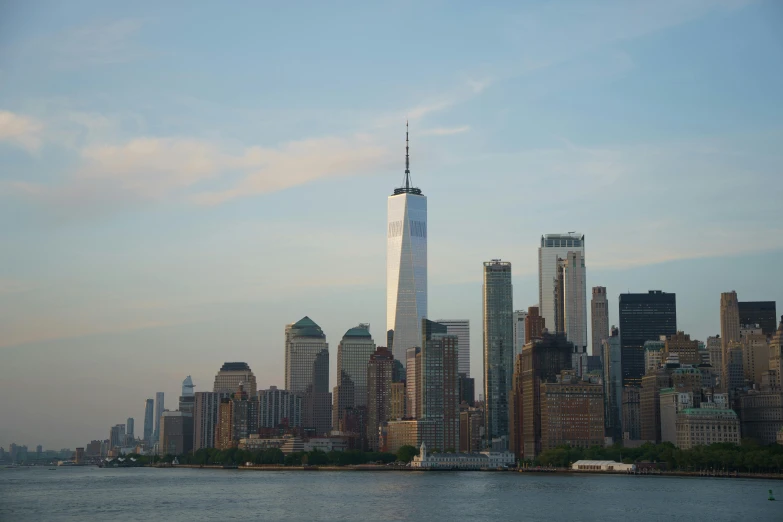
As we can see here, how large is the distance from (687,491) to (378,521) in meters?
60.6

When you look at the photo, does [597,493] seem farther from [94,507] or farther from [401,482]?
[94,507]

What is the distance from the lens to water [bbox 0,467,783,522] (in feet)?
394

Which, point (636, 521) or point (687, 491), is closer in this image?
point (636, 521)

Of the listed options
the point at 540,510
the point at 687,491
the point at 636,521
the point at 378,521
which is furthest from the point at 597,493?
the point at 378,521

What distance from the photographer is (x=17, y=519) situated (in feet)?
391

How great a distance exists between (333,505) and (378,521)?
22398mm

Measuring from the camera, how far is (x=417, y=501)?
142m

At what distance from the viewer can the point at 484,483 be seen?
191000 millimetres

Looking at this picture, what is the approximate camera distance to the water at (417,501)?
394 ft

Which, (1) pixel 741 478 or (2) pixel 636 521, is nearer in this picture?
(2) pixel 636 521

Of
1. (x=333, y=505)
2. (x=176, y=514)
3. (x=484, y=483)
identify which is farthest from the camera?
(x=484, y=483)

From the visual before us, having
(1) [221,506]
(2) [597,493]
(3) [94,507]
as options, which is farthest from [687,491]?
(3) [94,507]

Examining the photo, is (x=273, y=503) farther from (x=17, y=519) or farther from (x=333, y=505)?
(x=17, y=519)

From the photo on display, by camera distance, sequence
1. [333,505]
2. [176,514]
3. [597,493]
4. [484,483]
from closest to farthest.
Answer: [176,514] → [333,505] → [597,493] → [484,483]
